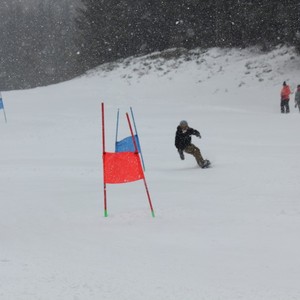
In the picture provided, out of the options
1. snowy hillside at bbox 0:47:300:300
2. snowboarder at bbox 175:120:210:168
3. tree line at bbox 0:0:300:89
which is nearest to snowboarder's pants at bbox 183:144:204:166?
snowboarder at bbox 175:120:210:168

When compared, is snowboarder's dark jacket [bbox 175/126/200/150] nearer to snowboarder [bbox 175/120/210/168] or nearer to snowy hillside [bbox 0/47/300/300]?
snowboarder [bbox 175/120/210/168]

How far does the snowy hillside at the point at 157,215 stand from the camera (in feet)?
16.8

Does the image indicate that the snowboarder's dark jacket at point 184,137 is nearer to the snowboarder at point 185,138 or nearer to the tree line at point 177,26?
the snowboarder at point 185,138

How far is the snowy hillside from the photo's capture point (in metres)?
5.12

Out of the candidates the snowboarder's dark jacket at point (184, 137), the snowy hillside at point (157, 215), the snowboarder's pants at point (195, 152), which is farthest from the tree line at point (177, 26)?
the snowboarder's pants at point (195, 152)

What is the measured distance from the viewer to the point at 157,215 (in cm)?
827

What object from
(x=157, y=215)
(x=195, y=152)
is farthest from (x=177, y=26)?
(x=157, y=215)

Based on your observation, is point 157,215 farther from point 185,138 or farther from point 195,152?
point 185,138

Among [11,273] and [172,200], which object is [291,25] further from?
[11,273]

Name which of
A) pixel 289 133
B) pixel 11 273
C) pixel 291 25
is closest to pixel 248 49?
pixel 291 25

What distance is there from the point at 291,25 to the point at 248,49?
24.5ft

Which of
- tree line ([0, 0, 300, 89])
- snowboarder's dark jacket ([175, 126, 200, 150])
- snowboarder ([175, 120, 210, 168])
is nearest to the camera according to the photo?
snowboarder ([175, 120, 210, 168])

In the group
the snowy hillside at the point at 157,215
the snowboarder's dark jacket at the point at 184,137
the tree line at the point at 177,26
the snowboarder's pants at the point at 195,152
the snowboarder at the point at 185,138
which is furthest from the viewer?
the tree line at the point at 177,26

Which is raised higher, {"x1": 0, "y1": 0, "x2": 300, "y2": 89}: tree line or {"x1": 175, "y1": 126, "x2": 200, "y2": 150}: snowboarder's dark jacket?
{"x1": 0, "y1": 0, "x2": 300, "y2": 89}: tree line
